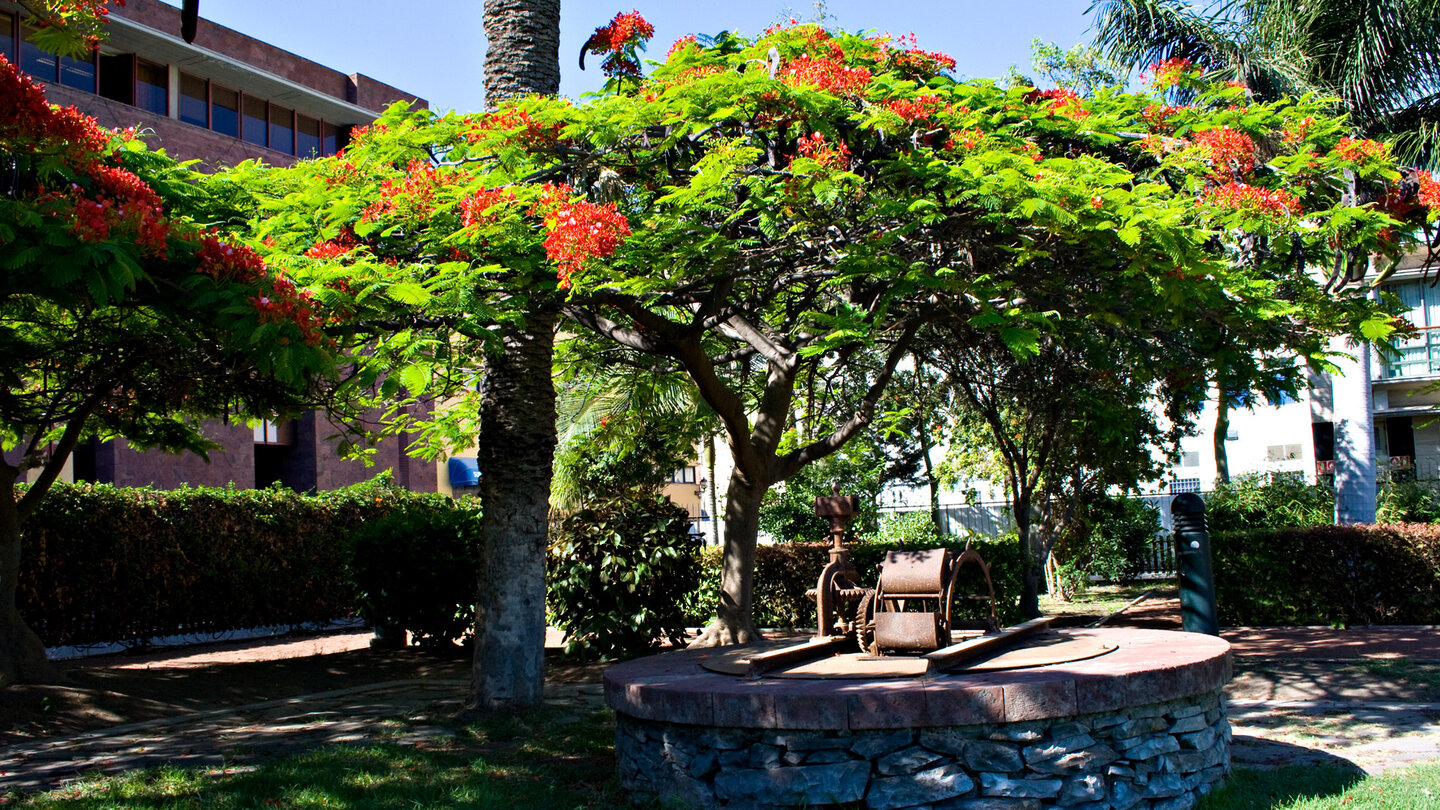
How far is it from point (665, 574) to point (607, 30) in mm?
5887

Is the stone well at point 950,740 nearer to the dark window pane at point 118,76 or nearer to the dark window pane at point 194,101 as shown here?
the dark window pane at point 118,76

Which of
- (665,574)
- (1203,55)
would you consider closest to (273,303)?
(665,574)

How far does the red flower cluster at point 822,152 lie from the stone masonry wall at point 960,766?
3.95 metres

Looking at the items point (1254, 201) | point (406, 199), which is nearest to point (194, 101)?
point (406, 199)

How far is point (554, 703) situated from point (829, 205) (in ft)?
15.8

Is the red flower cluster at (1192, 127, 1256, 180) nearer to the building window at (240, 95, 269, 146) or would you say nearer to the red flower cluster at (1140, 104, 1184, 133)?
the red flower cluster at (1140, 104, 1184, 133)

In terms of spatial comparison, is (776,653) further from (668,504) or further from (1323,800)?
(668,504)

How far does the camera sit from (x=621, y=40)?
876 cm

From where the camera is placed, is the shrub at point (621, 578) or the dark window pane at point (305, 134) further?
the dark window pane at point (305, 134)

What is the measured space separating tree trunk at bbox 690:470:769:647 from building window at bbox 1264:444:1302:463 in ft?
70.1

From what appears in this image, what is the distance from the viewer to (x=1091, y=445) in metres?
15.1

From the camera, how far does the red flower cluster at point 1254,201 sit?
7543 mm

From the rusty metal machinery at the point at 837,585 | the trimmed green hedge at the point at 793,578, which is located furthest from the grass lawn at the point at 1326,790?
the trimmed green hedge at the point at 793,578

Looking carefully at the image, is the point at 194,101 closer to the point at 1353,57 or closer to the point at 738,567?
the point at 738,567
